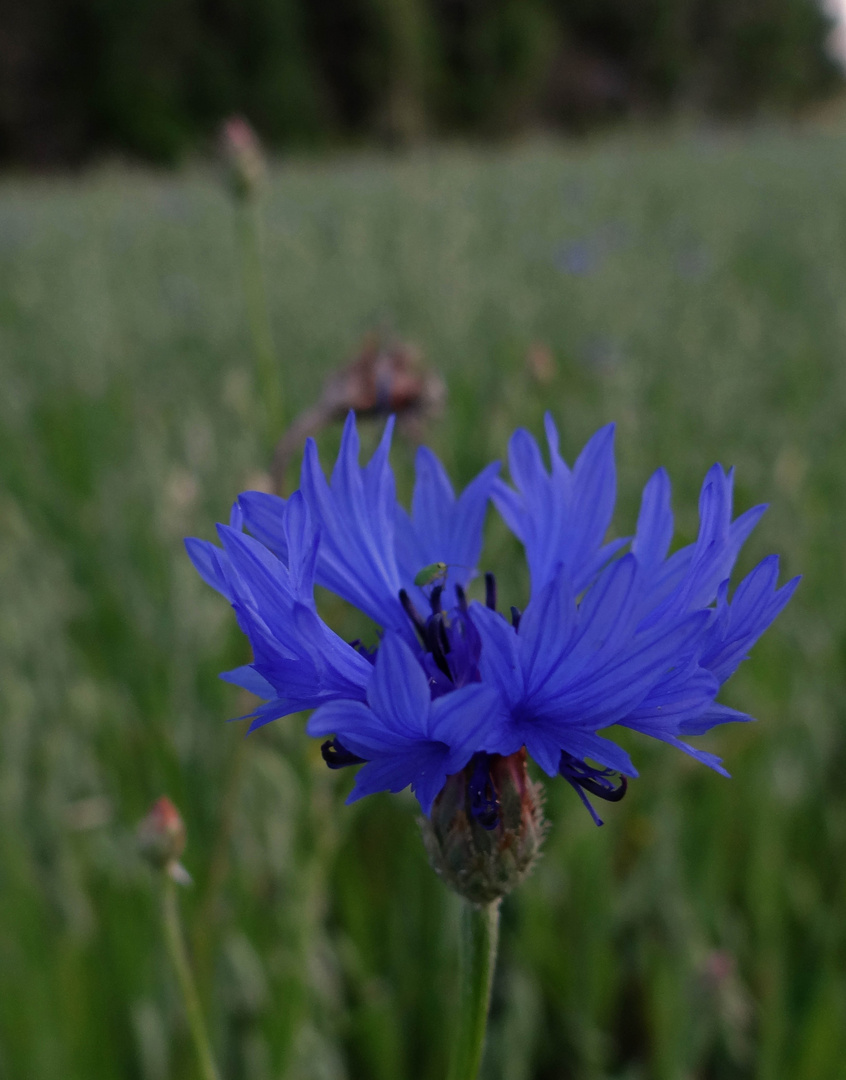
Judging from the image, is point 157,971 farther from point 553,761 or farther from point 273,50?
point 273,50

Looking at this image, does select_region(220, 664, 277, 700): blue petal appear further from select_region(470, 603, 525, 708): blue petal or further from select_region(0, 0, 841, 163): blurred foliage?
select_region(0, 0, 841, 163): blurred foliage

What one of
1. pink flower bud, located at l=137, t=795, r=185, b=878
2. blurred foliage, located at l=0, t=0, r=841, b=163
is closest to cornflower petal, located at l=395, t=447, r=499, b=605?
pink flower bud, located at l=137, t=795, r=185, b=878

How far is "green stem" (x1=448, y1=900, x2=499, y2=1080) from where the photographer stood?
0.26 m

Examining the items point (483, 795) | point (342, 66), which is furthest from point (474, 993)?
point (342, 66)

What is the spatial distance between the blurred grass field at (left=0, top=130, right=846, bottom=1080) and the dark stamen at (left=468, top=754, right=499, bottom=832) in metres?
0.11

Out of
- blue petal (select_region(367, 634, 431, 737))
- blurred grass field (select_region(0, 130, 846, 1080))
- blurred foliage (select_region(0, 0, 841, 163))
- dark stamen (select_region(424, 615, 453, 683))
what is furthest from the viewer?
blurred foliage (select_region(0, 0, 841, 163))

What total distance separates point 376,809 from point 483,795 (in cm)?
55

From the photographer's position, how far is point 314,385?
1571 millimetres

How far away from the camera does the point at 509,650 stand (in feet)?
0.83

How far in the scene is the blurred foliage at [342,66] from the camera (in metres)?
12.5

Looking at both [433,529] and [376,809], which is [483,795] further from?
[376,809]

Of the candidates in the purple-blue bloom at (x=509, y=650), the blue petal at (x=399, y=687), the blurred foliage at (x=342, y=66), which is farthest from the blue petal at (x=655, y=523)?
the blurred foliage at (x=342, y=66)

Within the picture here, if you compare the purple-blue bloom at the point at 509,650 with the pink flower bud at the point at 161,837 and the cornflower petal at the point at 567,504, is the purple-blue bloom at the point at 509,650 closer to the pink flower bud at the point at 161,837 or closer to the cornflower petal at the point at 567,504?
the cornflower petal at the point at 567,504

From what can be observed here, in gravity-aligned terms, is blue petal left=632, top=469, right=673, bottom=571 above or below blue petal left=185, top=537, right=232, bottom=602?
above
